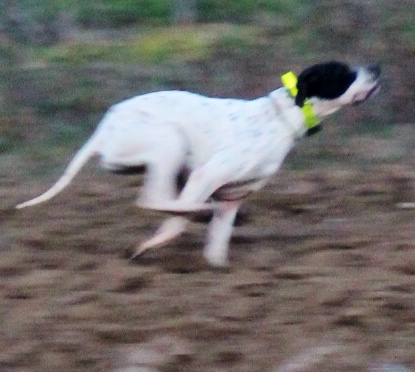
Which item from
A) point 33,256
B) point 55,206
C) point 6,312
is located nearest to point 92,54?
point 55,206

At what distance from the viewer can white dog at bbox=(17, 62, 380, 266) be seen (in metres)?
4.70

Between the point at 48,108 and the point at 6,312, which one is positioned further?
the point at 48,108

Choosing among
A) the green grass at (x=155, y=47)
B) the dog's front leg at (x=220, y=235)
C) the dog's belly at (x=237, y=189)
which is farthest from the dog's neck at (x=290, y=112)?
the green grass at (x=155, y=47)

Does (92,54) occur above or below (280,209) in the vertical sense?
above

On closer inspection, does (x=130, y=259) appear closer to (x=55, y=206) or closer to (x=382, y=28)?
(x=55, y=206)

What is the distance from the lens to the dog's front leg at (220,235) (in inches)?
196

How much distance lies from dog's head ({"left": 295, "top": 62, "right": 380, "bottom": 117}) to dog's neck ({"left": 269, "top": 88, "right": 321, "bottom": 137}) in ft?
0.11

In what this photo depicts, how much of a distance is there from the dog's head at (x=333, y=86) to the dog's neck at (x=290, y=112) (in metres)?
0.03

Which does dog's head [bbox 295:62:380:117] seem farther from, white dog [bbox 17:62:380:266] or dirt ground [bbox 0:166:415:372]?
dirt ground [bbox 0:166:415:372]

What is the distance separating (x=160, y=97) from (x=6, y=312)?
50.3 inches

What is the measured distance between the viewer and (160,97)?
4.92 metres

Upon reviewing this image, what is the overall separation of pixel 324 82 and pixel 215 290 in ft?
3.79

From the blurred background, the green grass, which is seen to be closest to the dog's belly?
the blurred background

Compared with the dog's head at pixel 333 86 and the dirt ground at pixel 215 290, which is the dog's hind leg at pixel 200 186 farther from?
the dog's head at pixel 333 86
